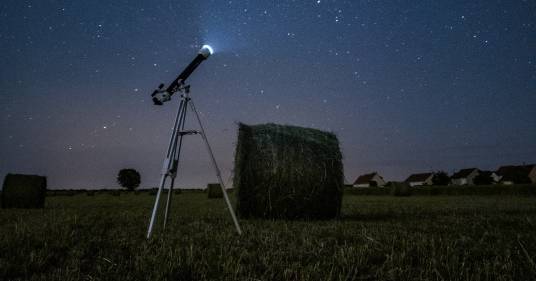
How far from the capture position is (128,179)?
108875mm

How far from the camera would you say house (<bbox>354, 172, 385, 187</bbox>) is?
100312 millimetres

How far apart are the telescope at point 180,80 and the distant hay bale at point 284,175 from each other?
131 inches

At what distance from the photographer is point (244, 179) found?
319 inches

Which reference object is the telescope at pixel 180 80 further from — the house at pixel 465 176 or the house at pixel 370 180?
the house at pixel 465 176

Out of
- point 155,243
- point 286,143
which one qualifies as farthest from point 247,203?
point 155,243

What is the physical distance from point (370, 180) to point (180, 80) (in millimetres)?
100768

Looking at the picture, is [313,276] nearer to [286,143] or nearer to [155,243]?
[155,243]

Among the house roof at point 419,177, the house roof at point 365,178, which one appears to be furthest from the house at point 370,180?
the house roof at point 419,177

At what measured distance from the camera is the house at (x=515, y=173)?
246ft

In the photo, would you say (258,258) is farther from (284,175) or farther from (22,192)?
(22,192)

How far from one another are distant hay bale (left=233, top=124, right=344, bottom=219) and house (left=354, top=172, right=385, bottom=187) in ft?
314

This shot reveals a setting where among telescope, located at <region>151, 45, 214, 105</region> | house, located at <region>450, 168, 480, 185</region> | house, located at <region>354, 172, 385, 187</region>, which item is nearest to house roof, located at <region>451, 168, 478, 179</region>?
house, located at <region>450, 168, 480, 185</region>

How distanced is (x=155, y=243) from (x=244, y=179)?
3.94 metres

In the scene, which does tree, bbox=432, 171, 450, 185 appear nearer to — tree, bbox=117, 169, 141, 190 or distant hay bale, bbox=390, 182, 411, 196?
distant hay bale, bbox=390, 182, 411, 196
